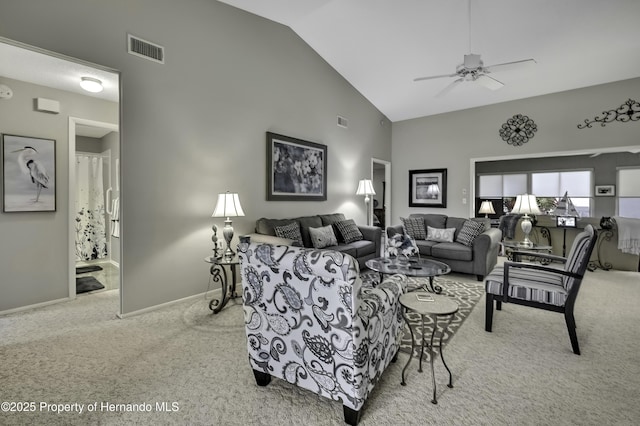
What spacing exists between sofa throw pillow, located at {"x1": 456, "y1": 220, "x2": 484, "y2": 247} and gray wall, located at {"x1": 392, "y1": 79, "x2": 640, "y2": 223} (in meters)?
2.09

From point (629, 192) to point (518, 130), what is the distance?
420 cm

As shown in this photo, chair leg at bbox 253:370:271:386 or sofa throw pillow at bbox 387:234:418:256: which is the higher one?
sofa throw pillow at bbox 387:234:418:256

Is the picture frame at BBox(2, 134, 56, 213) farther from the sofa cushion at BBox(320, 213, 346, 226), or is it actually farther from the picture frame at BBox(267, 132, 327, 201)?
the sofa cushion at BBox(320, 213, 346, 226)

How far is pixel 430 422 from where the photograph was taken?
163 cm

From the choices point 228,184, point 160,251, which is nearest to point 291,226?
point 228,184

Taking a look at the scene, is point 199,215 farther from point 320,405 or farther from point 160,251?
point 320,405

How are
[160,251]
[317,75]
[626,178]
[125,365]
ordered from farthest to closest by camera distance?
[626,178]
[317,75]
[160,251]
[125,365]

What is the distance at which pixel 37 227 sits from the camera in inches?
130

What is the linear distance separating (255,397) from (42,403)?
4.13 ft

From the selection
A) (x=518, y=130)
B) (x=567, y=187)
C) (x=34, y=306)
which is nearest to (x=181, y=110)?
(x=34, y=306)

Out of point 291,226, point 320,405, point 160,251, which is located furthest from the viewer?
point 291,226

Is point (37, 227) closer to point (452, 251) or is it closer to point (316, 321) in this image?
point (316, 321)

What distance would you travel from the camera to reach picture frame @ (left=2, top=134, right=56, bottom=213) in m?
3.11

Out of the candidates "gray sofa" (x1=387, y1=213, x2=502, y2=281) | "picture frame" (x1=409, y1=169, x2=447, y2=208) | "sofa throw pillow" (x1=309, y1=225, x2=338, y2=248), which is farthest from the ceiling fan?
"picture frame" (x1=409, y1=169, x2=447, y2=208)
